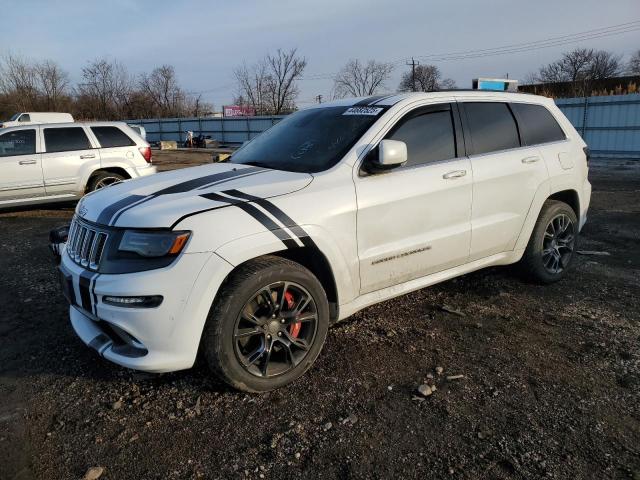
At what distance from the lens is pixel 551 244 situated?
471 centimetres

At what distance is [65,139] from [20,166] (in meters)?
0.94

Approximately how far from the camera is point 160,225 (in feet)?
8.73

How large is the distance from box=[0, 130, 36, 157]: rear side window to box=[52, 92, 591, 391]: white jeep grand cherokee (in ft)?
21.9

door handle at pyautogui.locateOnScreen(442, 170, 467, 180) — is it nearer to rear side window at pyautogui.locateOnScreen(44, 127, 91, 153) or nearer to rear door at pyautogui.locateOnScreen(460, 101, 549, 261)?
rear door at pyautogui.locateOnScreen(460, 101, 549, 261)

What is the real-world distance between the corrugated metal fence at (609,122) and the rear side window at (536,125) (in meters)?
15.1

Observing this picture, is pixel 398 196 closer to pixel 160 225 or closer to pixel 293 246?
pixel 293 246

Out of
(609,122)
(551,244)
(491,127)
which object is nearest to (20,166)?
(491,127)

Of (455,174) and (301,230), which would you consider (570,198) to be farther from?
(301,230)

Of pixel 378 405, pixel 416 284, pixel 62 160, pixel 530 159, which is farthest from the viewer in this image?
pixel 62 160

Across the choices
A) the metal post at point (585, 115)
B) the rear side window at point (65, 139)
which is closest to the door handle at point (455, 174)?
the rear side window at point (65, 139)

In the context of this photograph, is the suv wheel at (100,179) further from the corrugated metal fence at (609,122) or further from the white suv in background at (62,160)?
the corrugated metal fence at (609,122)

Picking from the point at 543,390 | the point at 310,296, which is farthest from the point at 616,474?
the point at 310,296

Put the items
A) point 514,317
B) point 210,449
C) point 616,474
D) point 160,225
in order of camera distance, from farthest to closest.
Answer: point 514,317
point 160,225
point 210,449
point 616,474

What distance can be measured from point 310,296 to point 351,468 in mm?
1054
